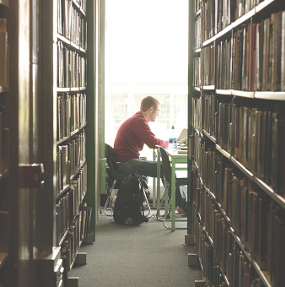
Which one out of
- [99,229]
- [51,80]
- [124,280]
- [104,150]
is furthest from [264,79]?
[104,150]

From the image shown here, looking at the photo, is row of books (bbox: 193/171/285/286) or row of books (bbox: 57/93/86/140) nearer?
row of books (bbox: 193/171/285/286)

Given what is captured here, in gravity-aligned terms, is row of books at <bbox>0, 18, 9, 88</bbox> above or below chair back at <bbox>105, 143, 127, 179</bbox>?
above

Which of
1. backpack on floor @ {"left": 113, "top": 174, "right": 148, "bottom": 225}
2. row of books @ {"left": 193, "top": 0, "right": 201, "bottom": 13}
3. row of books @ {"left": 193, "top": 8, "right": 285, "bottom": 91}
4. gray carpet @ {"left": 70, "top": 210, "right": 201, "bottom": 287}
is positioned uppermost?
row of books @ {"left": 193, "top": 0, "right": 201, "bottom": 13}

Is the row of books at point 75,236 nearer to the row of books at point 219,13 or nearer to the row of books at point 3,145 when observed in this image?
the row of books at point 3,145

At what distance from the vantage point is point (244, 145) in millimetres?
2146

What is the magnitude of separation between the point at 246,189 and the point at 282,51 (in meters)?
0.72

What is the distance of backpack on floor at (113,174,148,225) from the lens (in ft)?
17.5

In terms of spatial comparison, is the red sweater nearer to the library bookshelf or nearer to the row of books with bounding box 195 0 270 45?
the library bookshelf

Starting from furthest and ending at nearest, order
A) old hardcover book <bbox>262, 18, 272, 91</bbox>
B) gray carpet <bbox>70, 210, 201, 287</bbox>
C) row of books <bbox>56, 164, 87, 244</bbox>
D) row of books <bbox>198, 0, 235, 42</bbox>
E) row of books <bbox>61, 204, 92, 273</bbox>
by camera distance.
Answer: gray carpet <bbox>70, 210, 201, 287</bbox>, row of books <bbox>61, 204, 92, 273</bbox>, row of books <bbox>56, 164, 87, 244</bbox>, row of books <bbox>198, 0, 235, 42</bbox>, old hardcover book <bbox>262, 18, 272, 91</bbox>

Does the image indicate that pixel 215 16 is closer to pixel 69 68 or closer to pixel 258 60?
pixel 69 68

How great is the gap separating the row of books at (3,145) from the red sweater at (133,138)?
3819mm

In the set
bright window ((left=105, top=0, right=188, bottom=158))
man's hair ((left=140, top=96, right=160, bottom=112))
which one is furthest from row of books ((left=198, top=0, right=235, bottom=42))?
bright window ((left=105, top=0, right=188, bottom=158))

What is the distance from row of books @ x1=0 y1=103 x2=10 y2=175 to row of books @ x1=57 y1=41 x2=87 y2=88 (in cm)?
110

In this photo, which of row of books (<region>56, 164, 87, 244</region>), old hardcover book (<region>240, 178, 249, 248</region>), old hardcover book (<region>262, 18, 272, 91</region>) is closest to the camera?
old hardcover book (<region>262, 18, 272, 91</region>)
